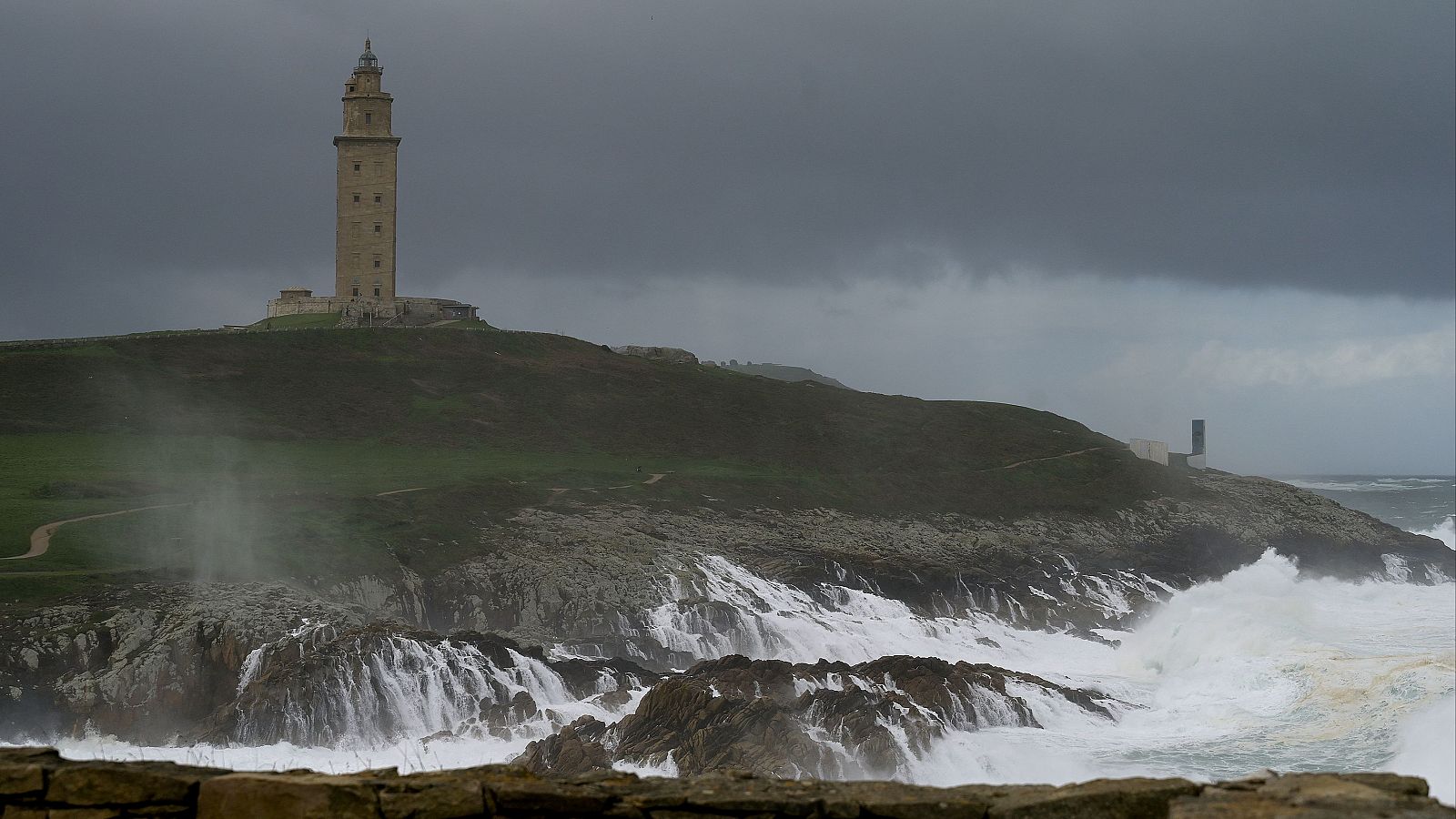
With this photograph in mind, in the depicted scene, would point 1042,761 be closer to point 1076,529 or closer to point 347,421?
point 1076,529

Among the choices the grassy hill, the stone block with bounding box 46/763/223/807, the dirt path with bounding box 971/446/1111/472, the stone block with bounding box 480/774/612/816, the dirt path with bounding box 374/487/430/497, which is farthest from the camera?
the dirt path with bounding box 971/446/1111/472

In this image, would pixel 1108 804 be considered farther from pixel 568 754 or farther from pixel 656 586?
pixel 656 586

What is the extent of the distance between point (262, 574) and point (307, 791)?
30975 millimetres

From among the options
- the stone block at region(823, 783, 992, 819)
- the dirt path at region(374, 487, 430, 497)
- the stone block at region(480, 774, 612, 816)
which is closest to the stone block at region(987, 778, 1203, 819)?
the stone block at region(823, 783, 992, 819)

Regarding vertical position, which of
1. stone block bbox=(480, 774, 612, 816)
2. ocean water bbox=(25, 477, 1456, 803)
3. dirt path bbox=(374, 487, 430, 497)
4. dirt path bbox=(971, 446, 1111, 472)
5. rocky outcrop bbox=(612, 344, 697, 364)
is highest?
rocky outcrop bbox=(612, 344, 697, 364)

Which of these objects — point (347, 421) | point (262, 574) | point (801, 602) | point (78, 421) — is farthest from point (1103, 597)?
point (78, 421)

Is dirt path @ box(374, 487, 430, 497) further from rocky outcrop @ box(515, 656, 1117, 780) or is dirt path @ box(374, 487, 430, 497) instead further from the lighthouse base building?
the lighthouse base building

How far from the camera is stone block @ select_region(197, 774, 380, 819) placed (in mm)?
7648

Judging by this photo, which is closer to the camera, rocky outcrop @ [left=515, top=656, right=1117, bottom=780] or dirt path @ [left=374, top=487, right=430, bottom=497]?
rocky outcrop @ [left=515, top=656, right=1117, bottom=780]

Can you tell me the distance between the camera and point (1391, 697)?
32188 millimetres

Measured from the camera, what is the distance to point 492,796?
780cm

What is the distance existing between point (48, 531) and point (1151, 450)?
7087 cm

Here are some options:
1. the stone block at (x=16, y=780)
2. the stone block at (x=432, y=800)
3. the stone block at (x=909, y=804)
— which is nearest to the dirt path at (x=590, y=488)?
the stone block at (x=16, y=780)

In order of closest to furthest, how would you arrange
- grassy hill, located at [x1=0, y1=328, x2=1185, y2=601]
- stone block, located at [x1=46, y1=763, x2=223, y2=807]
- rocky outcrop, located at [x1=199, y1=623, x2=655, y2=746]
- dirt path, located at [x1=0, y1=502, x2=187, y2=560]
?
1. stone block, located at [x1=46, y1=763, x2=223, y2=807]
2. rocky outcrop, located at [x1=199, y1=623, x2=655, y2=746]
3. dirt path, located at [x1=0, y1=502, x2=187, y2=560]
4. grassy hill, located at [x1=0, y1=328, x2=1185, y2=601]
